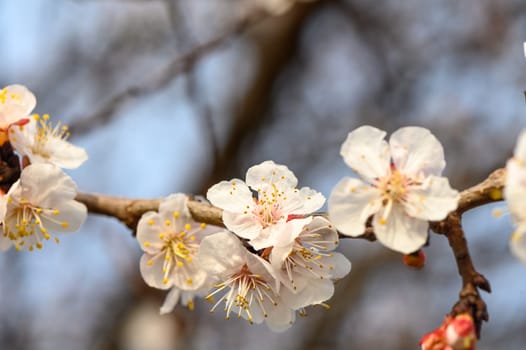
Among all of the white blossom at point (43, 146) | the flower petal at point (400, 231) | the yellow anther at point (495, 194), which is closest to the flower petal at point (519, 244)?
the yellow anther at point (495, 194)

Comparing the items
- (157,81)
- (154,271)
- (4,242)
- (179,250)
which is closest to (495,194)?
(179,250)

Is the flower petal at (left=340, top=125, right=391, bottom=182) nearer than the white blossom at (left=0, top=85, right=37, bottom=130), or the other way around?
the flower petal at (left=340, top=125, right=391, bottom=182)

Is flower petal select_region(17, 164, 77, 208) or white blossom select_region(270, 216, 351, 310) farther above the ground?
flower petal select_region(17, 164, 77, 208)

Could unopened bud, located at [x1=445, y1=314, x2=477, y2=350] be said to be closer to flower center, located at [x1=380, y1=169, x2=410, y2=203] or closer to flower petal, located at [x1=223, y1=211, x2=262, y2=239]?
flower center, located at [x1=380, y1=169, x2=410, y2=203]

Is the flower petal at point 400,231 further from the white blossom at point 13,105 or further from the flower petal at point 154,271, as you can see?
the white blossom at point 13,105

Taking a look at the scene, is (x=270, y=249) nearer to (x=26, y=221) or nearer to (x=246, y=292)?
(x=246, y=292)

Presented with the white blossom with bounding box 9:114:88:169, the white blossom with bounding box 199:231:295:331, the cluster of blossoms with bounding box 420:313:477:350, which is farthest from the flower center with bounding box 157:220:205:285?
the cluster of blossoms with bounding box 420:313:477:350
